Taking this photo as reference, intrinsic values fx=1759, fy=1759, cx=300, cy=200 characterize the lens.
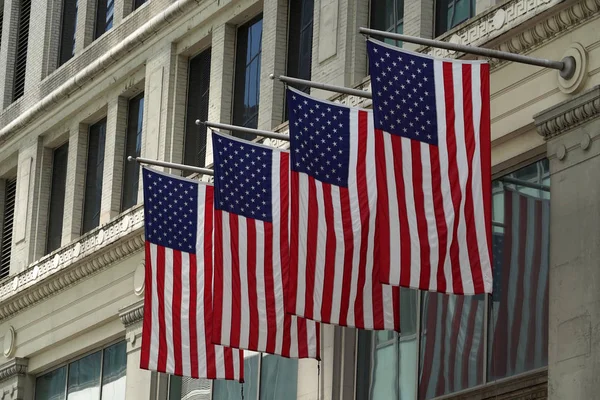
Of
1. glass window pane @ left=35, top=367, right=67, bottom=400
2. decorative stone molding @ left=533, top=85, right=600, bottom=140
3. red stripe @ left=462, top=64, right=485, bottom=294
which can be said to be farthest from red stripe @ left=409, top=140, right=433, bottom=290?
glass window pane @ left=35, top=367, right=67, bottom=400

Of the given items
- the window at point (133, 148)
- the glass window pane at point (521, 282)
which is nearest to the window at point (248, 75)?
the window at point (133, 148)

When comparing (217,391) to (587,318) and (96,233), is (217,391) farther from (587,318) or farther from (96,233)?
(587,318)

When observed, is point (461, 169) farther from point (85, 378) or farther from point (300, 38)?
point (85, 378)

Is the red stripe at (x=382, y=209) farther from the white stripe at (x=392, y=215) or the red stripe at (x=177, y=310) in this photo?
the red stripe at (x=177, y=310)

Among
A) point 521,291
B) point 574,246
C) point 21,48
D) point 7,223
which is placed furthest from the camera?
point 21,48

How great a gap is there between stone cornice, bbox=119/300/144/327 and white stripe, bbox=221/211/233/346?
778 centimetres

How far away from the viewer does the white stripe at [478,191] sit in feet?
68.4

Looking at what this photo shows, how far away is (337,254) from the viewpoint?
2269cm

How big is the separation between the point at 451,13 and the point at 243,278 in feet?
16.9

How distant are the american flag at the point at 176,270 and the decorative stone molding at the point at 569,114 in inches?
261

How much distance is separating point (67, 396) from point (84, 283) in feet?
8.01

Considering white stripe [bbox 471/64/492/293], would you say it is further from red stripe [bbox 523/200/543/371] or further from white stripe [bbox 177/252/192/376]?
white stripe [bbox 177/252/192/376]

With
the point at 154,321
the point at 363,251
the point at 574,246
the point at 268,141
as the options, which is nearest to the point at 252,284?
the point at 363,251

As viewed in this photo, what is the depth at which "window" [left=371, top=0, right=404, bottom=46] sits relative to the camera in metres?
27.8
